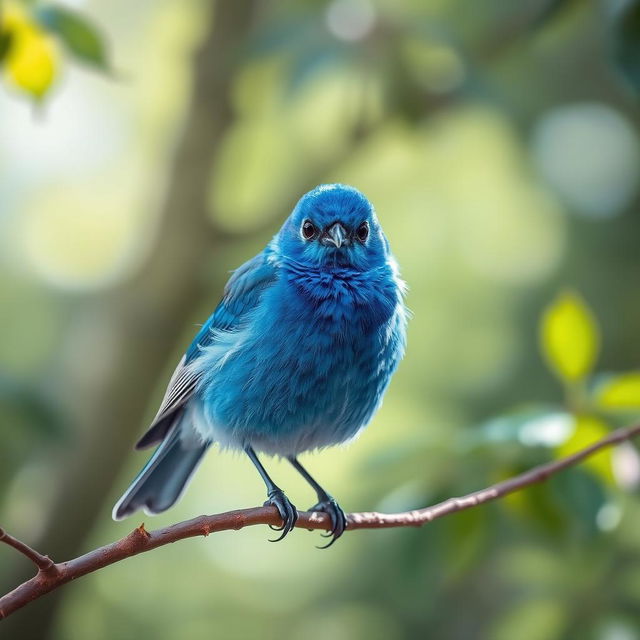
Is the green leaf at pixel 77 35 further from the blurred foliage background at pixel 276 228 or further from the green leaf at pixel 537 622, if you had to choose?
the green leaf at pixel 537 622

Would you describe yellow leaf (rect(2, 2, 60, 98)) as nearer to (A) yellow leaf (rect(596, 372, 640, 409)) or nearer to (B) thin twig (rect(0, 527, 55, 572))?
(B) thin twig (rect(0, 527, 55, 572))

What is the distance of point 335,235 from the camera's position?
373cm

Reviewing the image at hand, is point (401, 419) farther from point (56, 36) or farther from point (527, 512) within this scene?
point (56, 36)

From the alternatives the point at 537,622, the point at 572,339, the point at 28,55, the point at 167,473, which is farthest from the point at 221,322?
the point at 537,622

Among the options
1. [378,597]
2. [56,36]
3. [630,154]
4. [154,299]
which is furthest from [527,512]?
[630,154]

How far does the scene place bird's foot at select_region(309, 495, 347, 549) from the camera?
11.8ft

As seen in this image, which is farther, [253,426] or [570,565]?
[570,565]

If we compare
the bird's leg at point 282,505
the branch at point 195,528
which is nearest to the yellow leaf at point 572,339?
the branch at point 195,528

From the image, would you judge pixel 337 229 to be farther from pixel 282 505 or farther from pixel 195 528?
pixel 195 528

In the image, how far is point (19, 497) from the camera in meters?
6.51

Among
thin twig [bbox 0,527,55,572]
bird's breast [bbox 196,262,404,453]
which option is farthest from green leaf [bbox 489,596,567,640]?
thin twig [bbox 0,527,55,572]

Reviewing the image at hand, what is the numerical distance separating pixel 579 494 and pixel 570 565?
163cm

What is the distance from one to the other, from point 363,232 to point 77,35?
1.35 meters

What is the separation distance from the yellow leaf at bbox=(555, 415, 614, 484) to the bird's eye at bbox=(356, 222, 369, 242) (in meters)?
1.12
